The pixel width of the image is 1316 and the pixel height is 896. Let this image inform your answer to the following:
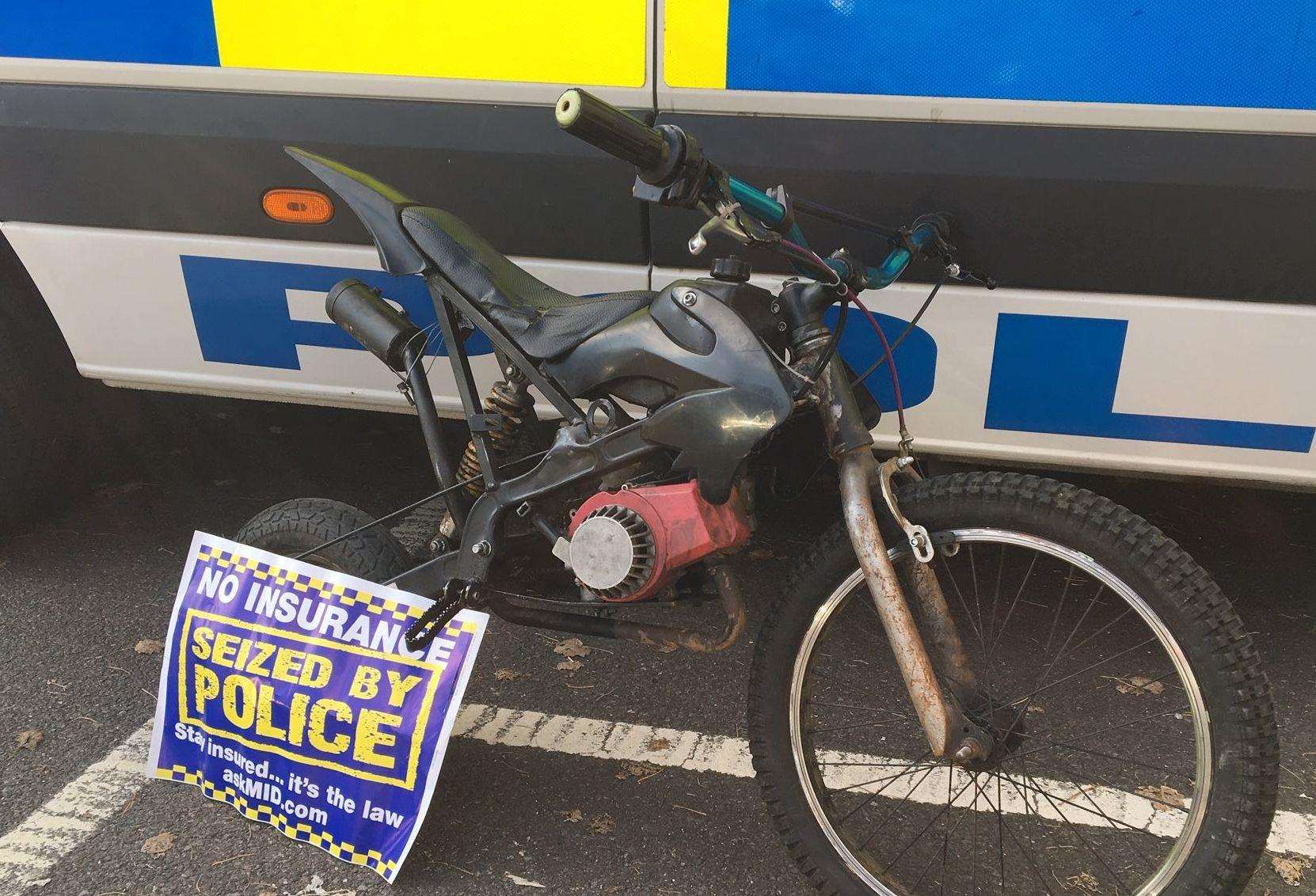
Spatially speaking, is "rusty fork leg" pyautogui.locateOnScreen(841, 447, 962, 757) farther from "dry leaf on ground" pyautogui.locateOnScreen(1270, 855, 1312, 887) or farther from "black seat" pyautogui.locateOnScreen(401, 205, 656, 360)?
"dry leaf on ground" pyautogui.locateOnScreen(1270, 855, 1312, 887)

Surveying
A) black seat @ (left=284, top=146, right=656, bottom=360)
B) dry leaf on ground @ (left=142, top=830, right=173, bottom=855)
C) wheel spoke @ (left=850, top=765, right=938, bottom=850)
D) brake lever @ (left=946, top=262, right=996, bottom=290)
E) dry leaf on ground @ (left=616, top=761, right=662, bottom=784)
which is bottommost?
dry leaf on ground @ (left=142, top=830, right=173, bottom=855)

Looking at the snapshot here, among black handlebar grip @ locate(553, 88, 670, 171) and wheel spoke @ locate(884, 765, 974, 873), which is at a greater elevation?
black handlebar grip @ locate(553, 88, 670, 171)

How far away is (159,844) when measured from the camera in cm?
201

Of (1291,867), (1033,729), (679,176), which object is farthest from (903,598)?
(1291,867)

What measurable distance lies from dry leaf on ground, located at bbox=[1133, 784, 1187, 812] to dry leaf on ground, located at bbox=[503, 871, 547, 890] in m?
1.23

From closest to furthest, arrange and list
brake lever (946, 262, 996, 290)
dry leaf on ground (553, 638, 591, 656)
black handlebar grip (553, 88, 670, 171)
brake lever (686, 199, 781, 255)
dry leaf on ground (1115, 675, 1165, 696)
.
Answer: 1. black handlebar grip (553, 88, 670, 171)
2. brake lever (686, 199, 781, 255)
3. brake lever (946, 262, 996, 290)
4. dry leaf on ground (1115, 675, 1165, 696)
5. dry leaf on ground (553, 638, 591, 656)

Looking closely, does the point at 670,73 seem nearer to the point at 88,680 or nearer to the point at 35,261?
the point at 35,261

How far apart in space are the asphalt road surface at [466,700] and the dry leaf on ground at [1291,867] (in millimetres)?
12

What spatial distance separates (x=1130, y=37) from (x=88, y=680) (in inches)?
106

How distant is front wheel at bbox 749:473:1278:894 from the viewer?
1580mm

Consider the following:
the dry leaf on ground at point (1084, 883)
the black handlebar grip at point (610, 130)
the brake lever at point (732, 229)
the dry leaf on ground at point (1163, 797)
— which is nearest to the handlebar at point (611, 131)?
the black handlebar grip at point (610, 130)

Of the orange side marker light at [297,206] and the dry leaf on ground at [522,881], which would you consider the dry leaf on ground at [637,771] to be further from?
the orange side marker light at [297,206]

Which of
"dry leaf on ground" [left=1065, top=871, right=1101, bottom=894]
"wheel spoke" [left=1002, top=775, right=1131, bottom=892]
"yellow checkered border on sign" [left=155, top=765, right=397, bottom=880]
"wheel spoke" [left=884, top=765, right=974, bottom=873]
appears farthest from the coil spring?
"dry leaf on ground" [left=1065, top=871, right=1101, bottom=894]

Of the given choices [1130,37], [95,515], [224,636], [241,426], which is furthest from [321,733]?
[241,426]
